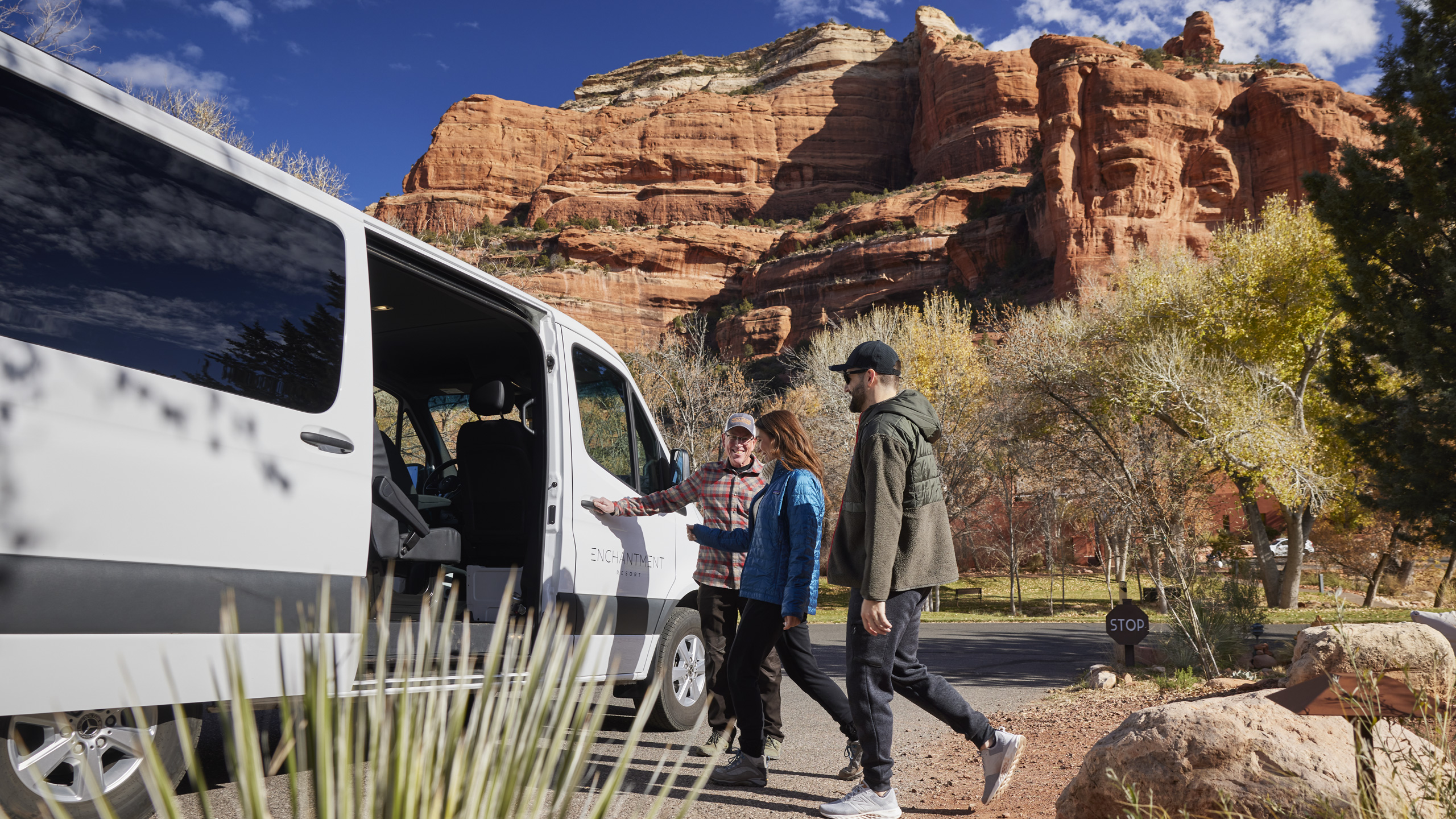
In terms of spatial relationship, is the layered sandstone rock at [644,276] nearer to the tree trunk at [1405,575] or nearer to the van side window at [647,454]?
the tree trunk at [1405,575]

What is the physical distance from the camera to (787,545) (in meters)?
4.20

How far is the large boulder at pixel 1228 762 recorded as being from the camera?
282 centimetres

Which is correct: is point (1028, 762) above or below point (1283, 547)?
below

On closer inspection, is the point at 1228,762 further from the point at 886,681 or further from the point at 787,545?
the point at 787,545

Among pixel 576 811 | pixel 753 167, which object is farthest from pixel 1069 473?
pixel 753 167

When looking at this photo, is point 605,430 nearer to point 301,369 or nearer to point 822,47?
point 301,369

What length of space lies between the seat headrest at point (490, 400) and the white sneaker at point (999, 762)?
3347 millimetres

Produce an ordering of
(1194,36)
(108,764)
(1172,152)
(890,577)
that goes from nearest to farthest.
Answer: (108,764)
(890,577)
(1172,152)
(1194,36)

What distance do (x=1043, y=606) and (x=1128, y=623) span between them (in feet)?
59.6

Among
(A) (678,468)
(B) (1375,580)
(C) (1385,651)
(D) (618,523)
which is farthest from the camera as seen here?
(B) (1375,580)

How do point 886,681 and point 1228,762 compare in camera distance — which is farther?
point 886,681

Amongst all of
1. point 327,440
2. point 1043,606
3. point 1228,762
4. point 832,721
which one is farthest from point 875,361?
point 1043,606

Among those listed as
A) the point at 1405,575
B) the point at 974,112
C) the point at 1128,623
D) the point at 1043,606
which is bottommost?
the point at 1043,606

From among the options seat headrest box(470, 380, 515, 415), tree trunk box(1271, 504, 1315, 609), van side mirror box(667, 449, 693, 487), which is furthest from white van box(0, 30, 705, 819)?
tree trunk box(1271, 504, 1315, 609)
